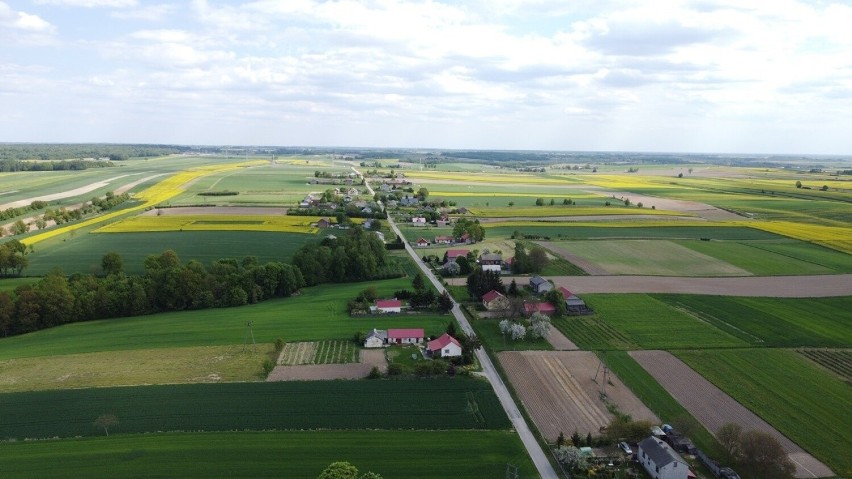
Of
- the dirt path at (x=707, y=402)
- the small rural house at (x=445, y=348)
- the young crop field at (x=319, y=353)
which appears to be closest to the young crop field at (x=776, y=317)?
the dirt path at (x=707, y=402)

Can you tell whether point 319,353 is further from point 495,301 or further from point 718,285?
point 718,285

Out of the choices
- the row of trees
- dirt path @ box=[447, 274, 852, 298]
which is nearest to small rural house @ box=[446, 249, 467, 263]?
dirt path @ box=[447, 274, 852, 298]

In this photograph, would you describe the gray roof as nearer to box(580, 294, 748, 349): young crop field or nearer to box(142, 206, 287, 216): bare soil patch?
box(580, 294, 748, 349): young crop field

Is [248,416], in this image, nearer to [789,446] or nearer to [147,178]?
[789,446]

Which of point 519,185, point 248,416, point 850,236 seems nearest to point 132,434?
point 248,416

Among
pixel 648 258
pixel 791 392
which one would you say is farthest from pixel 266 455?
pixel 648 258

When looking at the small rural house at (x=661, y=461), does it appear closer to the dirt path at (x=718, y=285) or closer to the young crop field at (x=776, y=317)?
the young crop field at (x=776, y=317)
